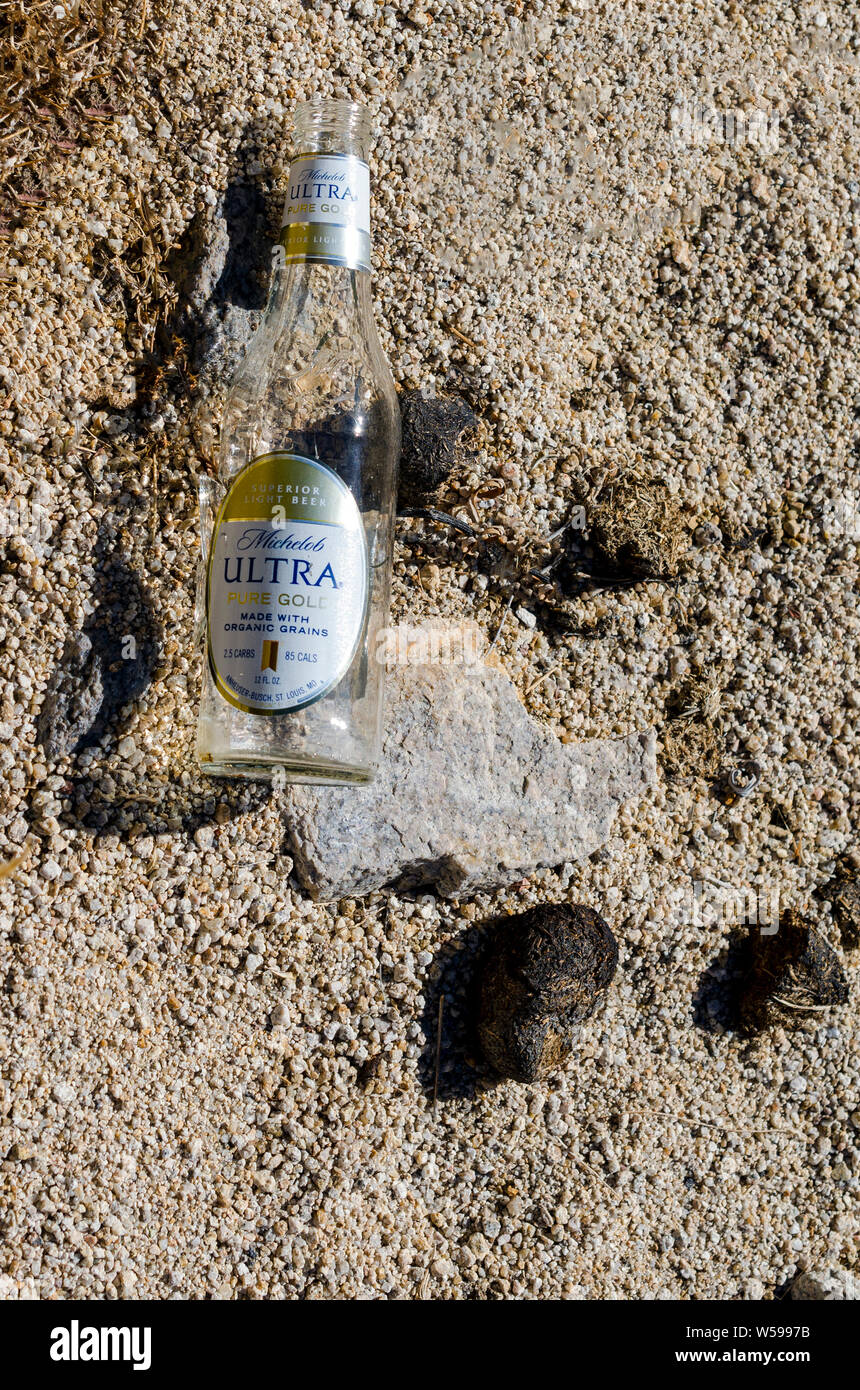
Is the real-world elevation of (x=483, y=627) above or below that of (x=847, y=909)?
above

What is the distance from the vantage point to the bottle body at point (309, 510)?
156 cm

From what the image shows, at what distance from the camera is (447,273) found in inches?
74.6

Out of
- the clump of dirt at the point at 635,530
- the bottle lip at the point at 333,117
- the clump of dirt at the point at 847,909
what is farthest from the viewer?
the clump of dirt at the point at 847,909

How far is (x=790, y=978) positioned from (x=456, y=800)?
0.64 metres

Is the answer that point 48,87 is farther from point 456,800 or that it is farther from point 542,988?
point 542,988

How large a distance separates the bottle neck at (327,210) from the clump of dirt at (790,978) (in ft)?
4.17

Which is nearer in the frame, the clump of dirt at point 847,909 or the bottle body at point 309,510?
the bottle body at point 309,510

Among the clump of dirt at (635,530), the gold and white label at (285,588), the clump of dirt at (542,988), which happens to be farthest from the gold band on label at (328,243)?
the clump of dirt at (542,988)

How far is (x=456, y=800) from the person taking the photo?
72.6 inches

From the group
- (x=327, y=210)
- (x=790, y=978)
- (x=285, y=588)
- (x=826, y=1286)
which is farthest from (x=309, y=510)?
(x=826, y=1286)

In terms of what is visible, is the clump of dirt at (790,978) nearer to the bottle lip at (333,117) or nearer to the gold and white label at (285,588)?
the gold and white label at (285,588)

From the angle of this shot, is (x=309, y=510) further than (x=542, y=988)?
No

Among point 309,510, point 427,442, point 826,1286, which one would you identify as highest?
point 427,442

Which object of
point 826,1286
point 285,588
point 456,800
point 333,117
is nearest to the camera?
point 285,588
